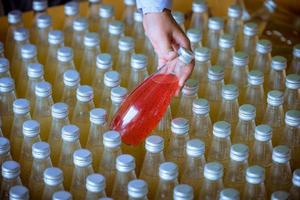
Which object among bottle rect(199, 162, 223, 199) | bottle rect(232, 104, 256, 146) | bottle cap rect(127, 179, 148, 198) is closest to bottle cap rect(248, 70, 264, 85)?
bottle rect(232, 104, 256, 146)

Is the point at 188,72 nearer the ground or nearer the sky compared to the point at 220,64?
nearer the sky

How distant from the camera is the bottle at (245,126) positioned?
1.48 meters

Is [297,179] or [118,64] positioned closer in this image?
[297,179]

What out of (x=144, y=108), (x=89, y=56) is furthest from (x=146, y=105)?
(x=89, y=56)

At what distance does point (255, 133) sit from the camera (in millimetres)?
1435

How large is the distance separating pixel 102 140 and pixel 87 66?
11.7 inches

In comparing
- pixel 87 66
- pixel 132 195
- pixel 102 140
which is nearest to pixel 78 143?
pixel 102 140

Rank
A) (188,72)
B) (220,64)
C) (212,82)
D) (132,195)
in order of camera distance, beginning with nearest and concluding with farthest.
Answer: (132,195)
(188,72)
(212,82)
(220,64)

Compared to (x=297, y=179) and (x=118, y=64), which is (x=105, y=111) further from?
(x=297, y=179)

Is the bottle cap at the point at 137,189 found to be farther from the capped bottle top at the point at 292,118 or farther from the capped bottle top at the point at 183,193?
the capped bottle top at the point at 292,118

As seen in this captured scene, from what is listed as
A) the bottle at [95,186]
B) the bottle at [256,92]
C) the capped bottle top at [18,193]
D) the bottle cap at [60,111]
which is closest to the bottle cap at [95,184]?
the bottle at [95,186]

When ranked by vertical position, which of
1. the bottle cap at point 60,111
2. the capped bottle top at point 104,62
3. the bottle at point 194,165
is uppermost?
the capped bottle top at point 104,62

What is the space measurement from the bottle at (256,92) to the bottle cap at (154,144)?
0.29 m

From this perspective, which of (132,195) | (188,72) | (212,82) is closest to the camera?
(132,195)
